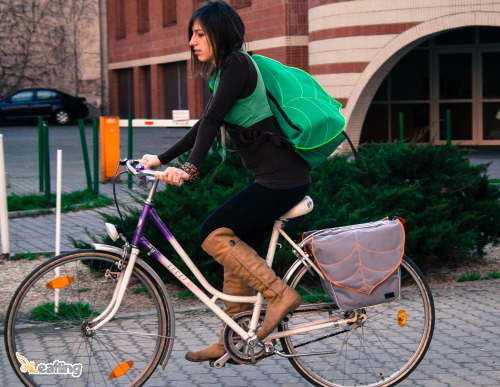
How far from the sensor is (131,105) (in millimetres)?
38875

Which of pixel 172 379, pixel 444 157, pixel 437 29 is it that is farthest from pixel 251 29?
pixel 172 379

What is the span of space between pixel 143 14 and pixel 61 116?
19.1 feet

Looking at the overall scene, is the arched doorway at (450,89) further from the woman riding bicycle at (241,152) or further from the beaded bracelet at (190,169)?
the beaded bracelet at (190,169)

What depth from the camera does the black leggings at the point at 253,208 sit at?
12.3ft

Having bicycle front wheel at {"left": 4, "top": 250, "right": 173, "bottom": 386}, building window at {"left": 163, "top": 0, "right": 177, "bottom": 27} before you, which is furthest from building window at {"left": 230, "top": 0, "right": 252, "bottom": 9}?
bicycle front wheel at {"left": 4, "top": 250, "right": 173, "bottom": 386}

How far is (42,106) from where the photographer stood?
3538 cm

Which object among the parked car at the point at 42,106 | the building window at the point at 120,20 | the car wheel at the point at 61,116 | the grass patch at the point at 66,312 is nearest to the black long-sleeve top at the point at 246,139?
the grass patch at the point at 66,312

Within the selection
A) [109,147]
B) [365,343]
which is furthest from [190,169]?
[109,147]

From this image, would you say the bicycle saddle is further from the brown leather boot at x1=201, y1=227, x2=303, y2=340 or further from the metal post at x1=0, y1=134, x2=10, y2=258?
the metal post at x1=0, y1=134, x2=10, y2=258

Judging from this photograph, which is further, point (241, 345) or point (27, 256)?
point (27, 256)

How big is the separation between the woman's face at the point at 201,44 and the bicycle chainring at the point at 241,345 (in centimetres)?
122

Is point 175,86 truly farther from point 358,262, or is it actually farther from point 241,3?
point 358,262

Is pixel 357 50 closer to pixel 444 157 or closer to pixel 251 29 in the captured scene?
pixel 251 29

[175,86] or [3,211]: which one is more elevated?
[175,86]
